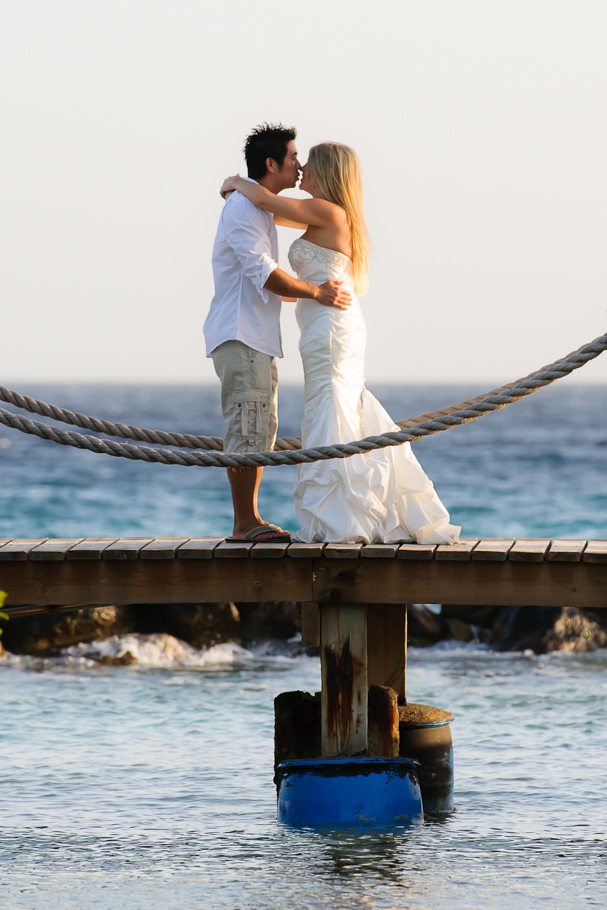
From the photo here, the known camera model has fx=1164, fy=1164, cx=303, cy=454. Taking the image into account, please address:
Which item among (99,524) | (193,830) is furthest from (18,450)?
(193,830)

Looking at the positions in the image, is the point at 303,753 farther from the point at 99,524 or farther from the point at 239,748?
the point at 99,524

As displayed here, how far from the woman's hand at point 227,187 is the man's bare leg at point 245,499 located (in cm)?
134

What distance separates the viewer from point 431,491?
5.66 metres

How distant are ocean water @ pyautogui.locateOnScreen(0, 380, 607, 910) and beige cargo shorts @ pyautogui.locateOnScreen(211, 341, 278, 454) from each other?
6.33 feet

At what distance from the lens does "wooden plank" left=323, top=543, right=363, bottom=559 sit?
5.36 metres

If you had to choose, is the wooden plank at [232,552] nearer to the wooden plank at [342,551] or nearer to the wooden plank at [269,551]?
the wooden plank at [269,551]

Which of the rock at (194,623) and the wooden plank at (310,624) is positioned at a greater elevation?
the wooden plank at (310,624)

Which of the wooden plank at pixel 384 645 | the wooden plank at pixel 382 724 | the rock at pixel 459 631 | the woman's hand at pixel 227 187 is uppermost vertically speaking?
the woman's hand at pixel 227 187

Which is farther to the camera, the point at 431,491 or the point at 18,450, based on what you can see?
the point at 18,450

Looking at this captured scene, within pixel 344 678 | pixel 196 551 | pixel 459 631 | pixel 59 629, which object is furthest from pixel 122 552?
pixel 459 631

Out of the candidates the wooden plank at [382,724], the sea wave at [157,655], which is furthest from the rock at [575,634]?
the wooden plank at [382,724]

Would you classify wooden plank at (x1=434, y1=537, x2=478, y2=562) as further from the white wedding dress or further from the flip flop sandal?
the flip flop sandal

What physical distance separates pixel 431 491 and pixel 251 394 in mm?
996

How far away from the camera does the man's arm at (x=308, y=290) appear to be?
17.7 ft
